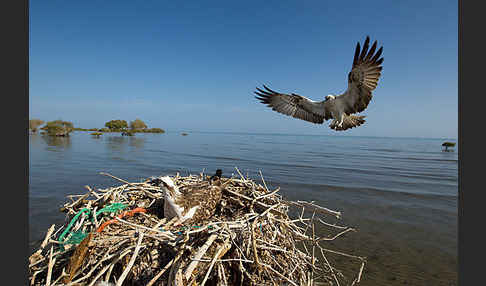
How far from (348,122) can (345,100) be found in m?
1.06

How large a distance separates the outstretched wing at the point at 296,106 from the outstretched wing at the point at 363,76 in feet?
3.53

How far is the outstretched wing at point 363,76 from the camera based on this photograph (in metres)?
3.77

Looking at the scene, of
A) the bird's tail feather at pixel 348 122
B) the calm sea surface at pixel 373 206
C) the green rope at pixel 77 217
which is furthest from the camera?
the bird's tail feather at pixel 348 122

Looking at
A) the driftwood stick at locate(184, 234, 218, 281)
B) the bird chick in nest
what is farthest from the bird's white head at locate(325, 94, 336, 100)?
the driftwood stick at locate(184, 234, 218, 281)

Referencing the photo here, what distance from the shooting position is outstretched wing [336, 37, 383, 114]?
3768mm

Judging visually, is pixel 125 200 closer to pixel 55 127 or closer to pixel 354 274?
pixel 354 274

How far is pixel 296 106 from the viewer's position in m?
6.07

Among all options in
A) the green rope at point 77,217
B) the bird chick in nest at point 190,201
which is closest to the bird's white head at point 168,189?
the bird chick in nest at point 190,201

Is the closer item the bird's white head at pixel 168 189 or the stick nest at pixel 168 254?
the stick nest at pixel 168 254

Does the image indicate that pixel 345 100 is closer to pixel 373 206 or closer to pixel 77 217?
pixel 373 206

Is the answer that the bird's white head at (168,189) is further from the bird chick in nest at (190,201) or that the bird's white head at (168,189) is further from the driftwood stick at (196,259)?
the driftwood stick at (196,259)

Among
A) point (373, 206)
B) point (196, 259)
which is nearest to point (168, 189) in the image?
point (196, 259)

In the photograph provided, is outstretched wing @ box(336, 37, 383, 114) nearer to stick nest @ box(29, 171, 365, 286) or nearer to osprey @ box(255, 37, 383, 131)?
osprey @ box(255, 37, 383, 131)

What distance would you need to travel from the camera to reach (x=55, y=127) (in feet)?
112
